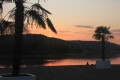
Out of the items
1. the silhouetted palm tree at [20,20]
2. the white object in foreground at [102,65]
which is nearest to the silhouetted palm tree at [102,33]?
the white object in foreground at [102,65]

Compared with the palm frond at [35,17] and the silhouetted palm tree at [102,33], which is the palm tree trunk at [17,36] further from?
the silhouetted palm tree at [102,33]

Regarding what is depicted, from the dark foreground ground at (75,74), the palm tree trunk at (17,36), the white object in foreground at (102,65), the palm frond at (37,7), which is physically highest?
the palm frond at (37,7)

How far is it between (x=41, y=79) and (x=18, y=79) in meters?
5.40

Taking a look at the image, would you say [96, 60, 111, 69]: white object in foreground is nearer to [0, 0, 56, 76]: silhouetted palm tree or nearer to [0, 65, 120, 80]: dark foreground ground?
[0, 65, 120, 80]: dark foreground ground

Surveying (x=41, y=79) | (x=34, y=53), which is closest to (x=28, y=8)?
(x=41, y=79)

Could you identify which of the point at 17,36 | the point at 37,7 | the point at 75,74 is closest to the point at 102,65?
the point at 75,74

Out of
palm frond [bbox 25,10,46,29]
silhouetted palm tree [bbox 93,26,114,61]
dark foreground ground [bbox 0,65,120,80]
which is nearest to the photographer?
palm frond [bbox 25,10,46,29]

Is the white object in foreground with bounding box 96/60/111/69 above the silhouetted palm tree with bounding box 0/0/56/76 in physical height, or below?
below

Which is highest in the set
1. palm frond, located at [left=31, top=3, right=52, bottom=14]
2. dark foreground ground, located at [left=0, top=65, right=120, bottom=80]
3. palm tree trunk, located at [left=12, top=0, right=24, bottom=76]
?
palm frond, located at [left=31, top=3, right=52, bottom=14]

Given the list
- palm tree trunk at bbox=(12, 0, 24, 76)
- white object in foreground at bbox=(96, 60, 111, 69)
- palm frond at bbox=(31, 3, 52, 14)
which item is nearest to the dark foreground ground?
white object in foreground at bbox=(96, 60, 111, 69)

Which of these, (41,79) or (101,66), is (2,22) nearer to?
(41,79)

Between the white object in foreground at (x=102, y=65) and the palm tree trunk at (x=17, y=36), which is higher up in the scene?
the palm tree trunk at (x=17, y=36)

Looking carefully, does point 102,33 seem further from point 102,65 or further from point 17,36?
point 17,36

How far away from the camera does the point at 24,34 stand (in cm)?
893
